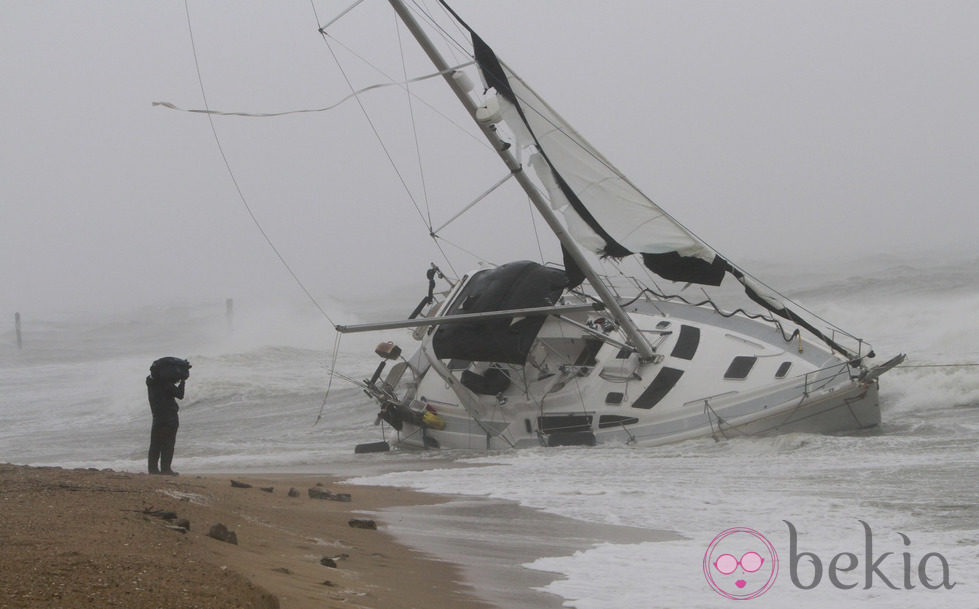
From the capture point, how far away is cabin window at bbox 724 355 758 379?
17439 mm

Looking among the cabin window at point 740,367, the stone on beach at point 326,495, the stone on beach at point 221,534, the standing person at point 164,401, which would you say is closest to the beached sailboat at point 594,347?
the cabin window at point 740,367

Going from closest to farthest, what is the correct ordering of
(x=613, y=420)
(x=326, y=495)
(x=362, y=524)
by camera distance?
1. (x=362, y=524)
2. (x=326, y=495)
3. (x=613, y=420)

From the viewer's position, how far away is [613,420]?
1780cm

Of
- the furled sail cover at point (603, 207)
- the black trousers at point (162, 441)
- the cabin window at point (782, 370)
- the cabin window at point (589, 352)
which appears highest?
the furled sail cover at point (603, 207)

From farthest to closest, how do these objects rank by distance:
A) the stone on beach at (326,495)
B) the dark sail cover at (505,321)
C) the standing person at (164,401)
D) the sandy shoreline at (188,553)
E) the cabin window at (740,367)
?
the dark sail cover at (505,321)
the cabin window at (740,367)
the standing person at (164,401)
the stone on beach at (326,495)
the sandy shoreline at (188,553)

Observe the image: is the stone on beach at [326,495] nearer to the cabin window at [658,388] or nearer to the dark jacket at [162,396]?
the dark jacket at [162,396]

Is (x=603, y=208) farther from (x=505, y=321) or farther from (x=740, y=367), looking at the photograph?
(x=740, y=367)

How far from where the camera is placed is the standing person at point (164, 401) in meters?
14.1

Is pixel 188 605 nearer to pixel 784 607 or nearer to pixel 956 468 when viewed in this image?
pixel 784 607

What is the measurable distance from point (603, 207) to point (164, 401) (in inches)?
269

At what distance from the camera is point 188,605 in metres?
5.45

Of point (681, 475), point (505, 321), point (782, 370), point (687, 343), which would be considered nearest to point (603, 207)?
point (505, 321)

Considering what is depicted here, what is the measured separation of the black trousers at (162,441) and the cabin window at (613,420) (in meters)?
6.47

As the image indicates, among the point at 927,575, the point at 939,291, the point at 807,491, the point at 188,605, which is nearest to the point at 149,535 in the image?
the point at 188,605
